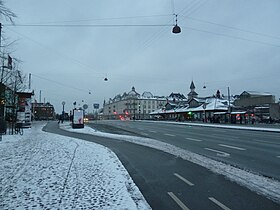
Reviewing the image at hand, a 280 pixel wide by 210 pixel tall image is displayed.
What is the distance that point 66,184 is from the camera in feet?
24.9

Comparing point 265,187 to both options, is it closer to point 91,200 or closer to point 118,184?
point 118,184

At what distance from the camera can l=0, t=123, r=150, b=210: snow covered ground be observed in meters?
5.96

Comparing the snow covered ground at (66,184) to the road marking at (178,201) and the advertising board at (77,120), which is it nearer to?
the road marking at (178,201)

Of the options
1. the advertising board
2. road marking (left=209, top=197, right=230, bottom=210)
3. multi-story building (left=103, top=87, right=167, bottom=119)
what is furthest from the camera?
multi-story building (left=103, top=87, right=167, bottom=119)

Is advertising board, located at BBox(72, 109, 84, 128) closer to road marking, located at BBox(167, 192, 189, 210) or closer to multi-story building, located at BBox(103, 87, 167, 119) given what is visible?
road marking, located at BBox(167, 192, 189, 210)

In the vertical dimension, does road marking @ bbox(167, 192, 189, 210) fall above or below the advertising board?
below

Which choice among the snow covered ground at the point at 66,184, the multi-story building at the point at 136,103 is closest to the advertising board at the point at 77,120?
the snow covered ground at the point at 66,184

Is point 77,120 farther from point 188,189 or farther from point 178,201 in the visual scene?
point 178,201

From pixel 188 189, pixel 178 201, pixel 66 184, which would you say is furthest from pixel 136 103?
pixel 178 201

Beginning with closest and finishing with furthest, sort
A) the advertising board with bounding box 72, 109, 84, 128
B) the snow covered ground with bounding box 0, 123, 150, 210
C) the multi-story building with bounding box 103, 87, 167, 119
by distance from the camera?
1. the snow covered ground with bounding box 0, 123, 150, 210
2. the advertising board with bounding box 72, 109, 84, 128
3. the multi-story building with bounding box 103, 87, 167, 119

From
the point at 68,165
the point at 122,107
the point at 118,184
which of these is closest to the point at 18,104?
the point at 68,165

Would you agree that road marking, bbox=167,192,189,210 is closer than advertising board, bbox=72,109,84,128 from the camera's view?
Yes

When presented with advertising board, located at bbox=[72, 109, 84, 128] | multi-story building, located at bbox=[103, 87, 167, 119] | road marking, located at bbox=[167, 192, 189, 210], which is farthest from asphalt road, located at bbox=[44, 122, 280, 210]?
multi-story building, located at bbox=[103, 87, 167, 119]

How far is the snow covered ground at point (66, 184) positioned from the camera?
596cm
